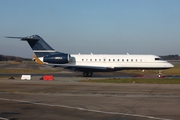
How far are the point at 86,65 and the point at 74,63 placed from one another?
5.55ft

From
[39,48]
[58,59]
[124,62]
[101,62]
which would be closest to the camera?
[58,59]

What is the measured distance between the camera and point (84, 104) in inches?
572

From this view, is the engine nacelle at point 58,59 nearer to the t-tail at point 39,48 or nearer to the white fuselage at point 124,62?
the t-tail at point 39,48

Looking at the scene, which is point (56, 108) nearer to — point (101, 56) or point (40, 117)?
point (40, 117)

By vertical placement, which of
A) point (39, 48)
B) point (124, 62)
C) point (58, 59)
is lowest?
point (124, 62)

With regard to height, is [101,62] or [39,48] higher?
[39,48]

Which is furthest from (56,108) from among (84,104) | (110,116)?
(110,116)

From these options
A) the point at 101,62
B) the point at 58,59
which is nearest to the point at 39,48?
the point at 58,59

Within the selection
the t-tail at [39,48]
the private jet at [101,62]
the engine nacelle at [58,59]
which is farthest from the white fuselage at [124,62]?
the t-tail at [39,48]

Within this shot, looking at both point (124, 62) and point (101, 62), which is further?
point (101, 62)

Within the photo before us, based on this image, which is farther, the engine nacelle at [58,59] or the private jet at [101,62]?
the private jet at [101,62]

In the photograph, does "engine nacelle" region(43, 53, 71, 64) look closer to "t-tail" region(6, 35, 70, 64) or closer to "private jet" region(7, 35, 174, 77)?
"private jet" region(7, 35, 174, 77)

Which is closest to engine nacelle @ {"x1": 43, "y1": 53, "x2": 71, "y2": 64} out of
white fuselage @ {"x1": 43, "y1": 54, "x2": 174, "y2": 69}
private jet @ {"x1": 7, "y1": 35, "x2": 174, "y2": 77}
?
private jet @ {"x1": 7, "y1": 35, "x2": 174, "y2": 77}

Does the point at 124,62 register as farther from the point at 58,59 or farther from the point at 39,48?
the point at 39,48
